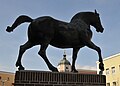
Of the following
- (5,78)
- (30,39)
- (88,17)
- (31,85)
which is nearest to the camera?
(31,85)

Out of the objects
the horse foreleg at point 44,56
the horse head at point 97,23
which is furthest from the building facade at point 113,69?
the horse foreleg at point 44,56

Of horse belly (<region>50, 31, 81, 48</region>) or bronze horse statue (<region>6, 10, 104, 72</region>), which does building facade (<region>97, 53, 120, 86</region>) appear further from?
horse belly (<region>50, 31, 81, 48</region>)

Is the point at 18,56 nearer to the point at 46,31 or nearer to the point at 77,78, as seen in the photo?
the point at 46,31

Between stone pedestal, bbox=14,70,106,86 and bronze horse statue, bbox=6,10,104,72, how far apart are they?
1.12 feet

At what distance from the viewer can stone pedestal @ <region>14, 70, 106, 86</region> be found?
7879mm

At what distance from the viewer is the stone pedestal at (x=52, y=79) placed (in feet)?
25.8

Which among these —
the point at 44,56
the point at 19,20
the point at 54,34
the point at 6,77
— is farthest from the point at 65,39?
the point at 6,77

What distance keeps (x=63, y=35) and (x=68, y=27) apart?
0.34m

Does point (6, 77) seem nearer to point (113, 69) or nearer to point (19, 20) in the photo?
point (113, 69)

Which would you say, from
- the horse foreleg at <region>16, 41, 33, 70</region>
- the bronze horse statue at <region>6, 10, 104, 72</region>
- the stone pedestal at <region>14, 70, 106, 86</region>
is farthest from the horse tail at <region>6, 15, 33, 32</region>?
the stone pedestal at <region>14, 70, 106, 86</region>

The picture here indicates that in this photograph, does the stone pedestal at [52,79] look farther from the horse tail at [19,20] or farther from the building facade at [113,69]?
the building facade at [113,69]

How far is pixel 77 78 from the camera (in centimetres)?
836

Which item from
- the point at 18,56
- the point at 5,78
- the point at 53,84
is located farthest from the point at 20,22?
the point at 5,78

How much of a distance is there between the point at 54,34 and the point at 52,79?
1426 mm
